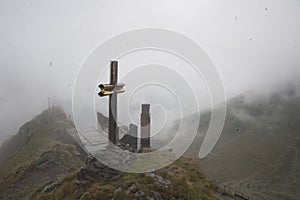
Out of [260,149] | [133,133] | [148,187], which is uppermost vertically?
[133,133]

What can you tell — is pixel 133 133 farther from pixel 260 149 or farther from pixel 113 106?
pixel 260 149

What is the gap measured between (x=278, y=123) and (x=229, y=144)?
33.6 meters

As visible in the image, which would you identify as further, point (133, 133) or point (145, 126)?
point (133, 133)

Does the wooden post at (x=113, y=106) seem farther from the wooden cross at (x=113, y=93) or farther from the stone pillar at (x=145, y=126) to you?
the stone pillar at (x=145, y=126)

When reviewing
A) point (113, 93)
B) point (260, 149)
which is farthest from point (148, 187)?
point (260, 149)

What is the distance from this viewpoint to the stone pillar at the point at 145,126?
66.6ft

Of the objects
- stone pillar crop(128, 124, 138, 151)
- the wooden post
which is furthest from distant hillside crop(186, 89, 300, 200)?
the wooden post

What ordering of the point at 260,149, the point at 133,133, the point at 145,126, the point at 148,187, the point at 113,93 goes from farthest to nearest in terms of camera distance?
the point at 260,149
the point at 133,133
the point at 145,126
the point at 113,93
the point at 148,187

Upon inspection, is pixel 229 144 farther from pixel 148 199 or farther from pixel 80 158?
pixel 148 199

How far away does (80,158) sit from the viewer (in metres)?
35.6

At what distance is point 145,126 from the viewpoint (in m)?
20.5

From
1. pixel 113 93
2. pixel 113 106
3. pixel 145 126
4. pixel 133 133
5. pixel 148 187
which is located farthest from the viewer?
pixel 133 133

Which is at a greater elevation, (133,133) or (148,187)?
(133,133)

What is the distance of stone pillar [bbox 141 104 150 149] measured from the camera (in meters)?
20.3
